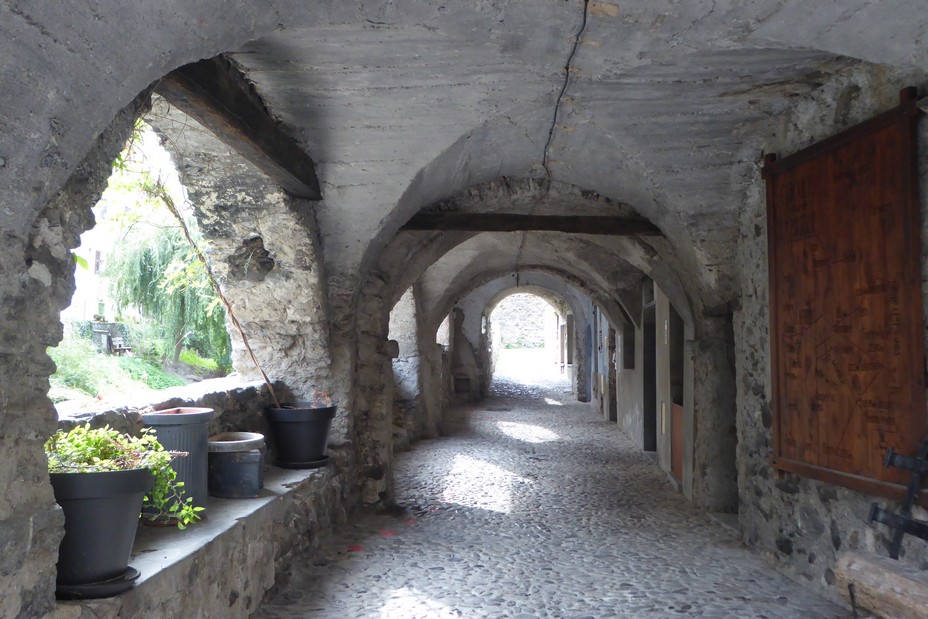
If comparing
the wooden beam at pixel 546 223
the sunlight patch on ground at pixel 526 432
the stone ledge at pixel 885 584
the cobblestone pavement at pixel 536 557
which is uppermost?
the wooden beam at pixel 546 223

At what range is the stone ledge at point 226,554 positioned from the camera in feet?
7.48

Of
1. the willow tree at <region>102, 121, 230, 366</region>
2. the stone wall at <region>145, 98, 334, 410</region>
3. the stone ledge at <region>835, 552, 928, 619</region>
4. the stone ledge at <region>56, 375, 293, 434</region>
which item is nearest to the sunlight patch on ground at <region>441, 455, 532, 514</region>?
the stone wall at <region>145, 98, 334, 410</region>

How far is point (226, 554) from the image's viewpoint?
2955mm

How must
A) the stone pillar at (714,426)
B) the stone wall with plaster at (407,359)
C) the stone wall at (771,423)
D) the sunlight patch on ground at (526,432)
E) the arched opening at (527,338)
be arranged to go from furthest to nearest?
the arched opening at (527,338) → the sunlight patch on ground at (526,432) → the stone wall with plaster at (407,359) → the stone pillar at (714,426) → the stone wall at (771,423)

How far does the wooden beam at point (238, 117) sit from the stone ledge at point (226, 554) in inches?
64.5

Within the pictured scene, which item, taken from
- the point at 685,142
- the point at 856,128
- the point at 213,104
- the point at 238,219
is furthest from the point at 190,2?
the point at 685,142

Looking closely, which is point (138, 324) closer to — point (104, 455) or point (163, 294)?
point (163, 294)

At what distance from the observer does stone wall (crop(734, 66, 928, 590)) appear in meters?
3.31

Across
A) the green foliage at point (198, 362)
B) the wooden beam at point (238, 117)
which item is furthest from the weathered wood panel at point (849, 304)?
the green foliage at point (198, 362)

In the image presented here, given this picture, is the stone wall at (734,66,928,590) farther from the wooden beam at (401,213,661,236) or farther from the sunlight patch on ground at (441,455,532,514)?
the sunlight patch on ground at (441,455,532,514)

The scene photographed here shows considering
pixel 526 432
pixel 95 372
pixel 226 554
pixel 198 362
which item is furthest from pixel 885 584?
pixel 198 362

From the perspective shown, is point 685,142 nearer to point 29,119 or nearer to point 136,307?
point 29,119

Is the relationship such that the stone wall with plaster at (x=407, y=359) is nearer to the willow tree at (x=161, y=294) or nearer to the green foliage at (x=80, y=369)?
the willow tree at (x=161, y=294)

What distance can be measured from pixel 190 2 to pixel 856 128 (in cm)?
284
